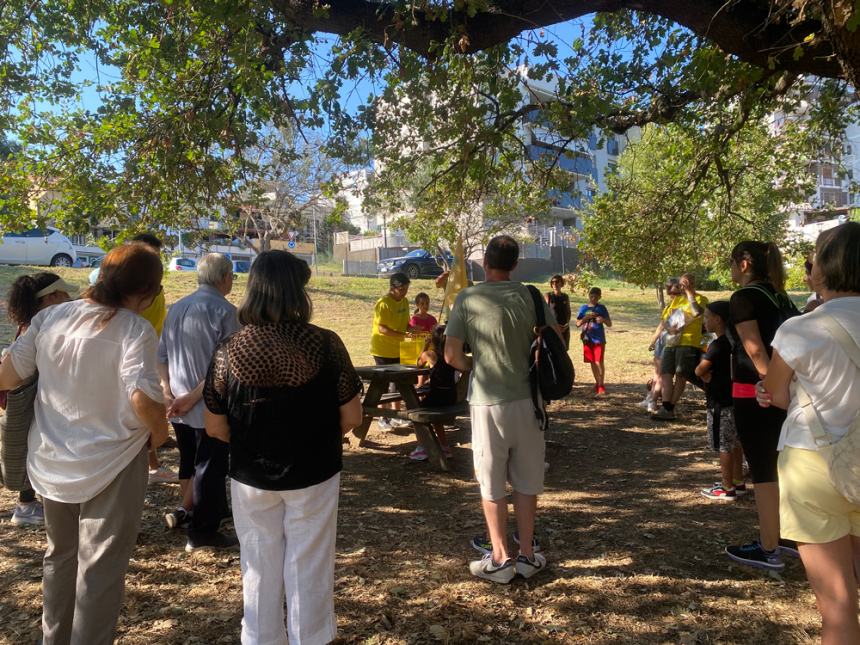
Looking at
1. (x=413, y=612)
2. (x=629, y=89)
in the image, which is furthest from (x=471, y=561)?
(x=629, y=89)

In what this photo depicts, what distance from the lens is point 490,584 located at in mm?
3457

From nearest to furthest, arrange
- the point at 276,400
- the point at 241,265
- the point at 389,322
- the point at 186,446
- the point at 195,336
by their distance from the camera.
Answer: the point at 276,400 < the point at 195,336 < the point at 186,446 < the point at 389,322 < the point at 241,265

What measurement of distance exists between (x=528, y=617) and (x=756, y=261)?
7.43 ft

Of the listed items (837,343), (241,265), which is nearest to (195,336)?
(837,343)

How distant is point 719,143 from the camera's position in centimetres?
670

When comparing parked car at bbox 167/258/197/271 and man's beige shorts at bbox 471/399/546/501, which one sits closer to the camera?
man's beige shorts at bbox 471/399/546/501

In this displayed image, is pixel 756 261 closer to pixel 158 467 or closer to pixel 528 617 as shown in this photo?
pixel 528 617

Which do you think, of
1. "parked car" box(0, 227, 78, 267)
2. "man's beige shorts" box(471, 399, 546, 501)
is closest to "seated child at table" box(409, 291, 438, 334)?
"man's beige shorts" box(471, 399, 546, 501)

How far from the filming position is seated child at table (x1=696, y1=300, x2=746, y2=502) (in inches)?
168

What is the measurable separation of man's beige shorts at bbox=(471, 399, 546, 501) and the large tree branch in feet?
8.75

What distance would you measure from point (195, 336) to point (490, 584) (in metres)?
2.27

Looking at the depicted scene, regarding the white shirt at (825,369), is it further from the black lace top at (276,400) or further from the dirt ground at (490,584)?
the black lace top at (276,400)

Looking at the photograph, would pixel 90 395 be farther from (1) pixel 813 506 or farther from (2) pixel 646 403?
(2) pixel 646 403

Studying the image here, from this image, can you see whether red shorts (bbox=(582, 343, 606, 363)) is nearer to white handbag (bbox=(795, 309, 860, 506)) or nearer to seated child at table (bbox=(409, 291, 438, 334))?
seated child at table (bbox=(409, 291, 438, 334))
